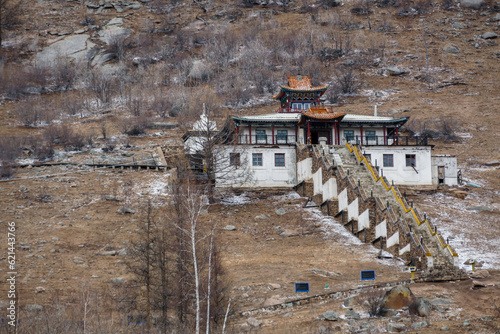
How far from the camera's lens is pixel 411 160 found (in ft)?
169

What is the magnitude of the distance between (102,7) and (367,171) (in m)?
98.7

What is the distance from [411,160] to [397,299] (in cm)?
2462

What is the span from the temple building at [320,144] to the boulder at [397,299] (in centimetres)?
2007

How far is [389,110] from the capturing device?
76375mm

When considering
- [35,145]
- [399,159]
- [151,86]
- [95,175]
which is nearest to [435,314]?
[399,159]

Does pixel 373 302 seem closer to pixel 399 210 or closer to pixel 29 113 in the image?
pixel 399 210

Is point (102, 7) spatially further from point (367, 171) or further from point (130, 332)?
point (130, 332)

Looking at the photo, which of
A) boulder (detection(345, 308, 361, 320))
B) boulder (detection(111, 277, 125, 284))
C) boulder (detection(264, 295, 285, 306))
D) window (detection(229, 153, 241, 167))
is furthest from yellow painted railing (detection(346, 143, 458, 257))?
boulder (detection(111, 277, 125, 284))

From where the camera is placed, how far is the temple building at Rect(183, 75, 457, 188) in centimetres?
5128

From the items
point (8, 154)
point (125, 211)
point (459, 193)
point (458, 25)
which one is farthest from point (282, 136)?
point (458, 25)

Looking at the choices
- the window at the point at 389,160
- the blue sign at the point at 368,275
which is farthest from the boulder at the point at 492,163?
the blue sign at the point at 368,275

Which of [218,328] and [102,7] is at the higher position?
[102,7]

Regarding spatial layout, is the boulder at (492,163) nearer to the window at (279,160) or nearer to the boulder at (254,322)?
the window at (279,160)

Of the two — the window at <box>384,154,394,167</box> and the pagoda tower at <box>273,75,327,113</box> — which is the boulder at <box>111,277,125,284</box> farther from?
the pagoda tower at <box>273,75,327,113</box>
